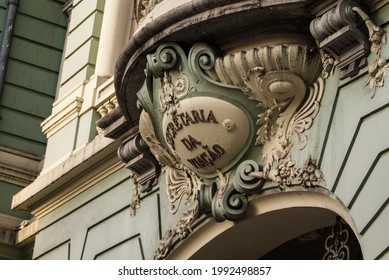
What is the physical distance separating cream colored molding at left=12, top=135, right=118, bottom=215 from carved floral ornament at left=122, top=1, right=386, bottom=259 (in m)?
1.75

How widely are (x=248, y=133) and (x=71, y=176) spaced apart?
364cm

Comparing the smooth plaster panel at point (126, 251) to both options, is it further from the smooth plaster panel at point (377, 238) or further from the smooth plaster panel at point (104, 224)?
the smooth plaster panel at point (377, 238)

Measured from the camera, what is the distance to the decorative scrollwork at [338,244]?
9.60 metres

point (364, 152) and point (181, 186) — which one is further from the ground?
point (181, 186)

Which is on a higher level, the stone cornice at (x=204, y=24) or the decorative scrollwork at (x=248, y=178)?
the stone cornice at (x=204, y=24)

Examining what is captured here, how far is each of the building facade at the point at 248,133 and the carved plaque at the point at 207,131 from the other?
12mm

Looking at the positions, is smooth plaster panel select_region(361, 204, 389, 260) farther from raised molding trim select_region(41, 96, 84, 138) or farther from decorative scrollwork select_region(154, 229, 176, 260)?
raised molding trim select_region(41, 96, 84, 138)

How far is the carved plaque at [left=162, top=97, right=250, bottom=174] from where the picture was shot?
32.2 ft

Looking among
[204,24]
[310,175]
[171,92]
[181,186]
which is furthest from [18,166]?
[310,175]

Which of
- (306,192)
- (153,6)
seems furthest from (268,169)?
(153,6)

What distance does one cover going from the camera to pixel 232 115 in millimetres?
9781

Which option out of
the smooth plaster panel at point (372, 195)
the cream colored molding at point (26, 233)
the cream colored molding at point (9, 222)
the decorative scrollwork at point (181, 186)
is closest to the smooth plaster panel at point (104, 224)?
the decorative scrollwork at point (181, 186)

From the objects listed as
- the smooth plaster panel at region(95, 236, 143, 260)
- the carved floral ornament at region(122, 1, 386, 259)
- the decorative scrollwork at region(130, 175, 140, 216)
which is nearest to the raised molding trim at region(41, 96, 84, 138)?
the decorative scrollwork at region(130, 175, 140, 216)

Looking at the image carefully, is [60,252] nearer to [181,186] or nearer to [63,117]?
[63,117]
